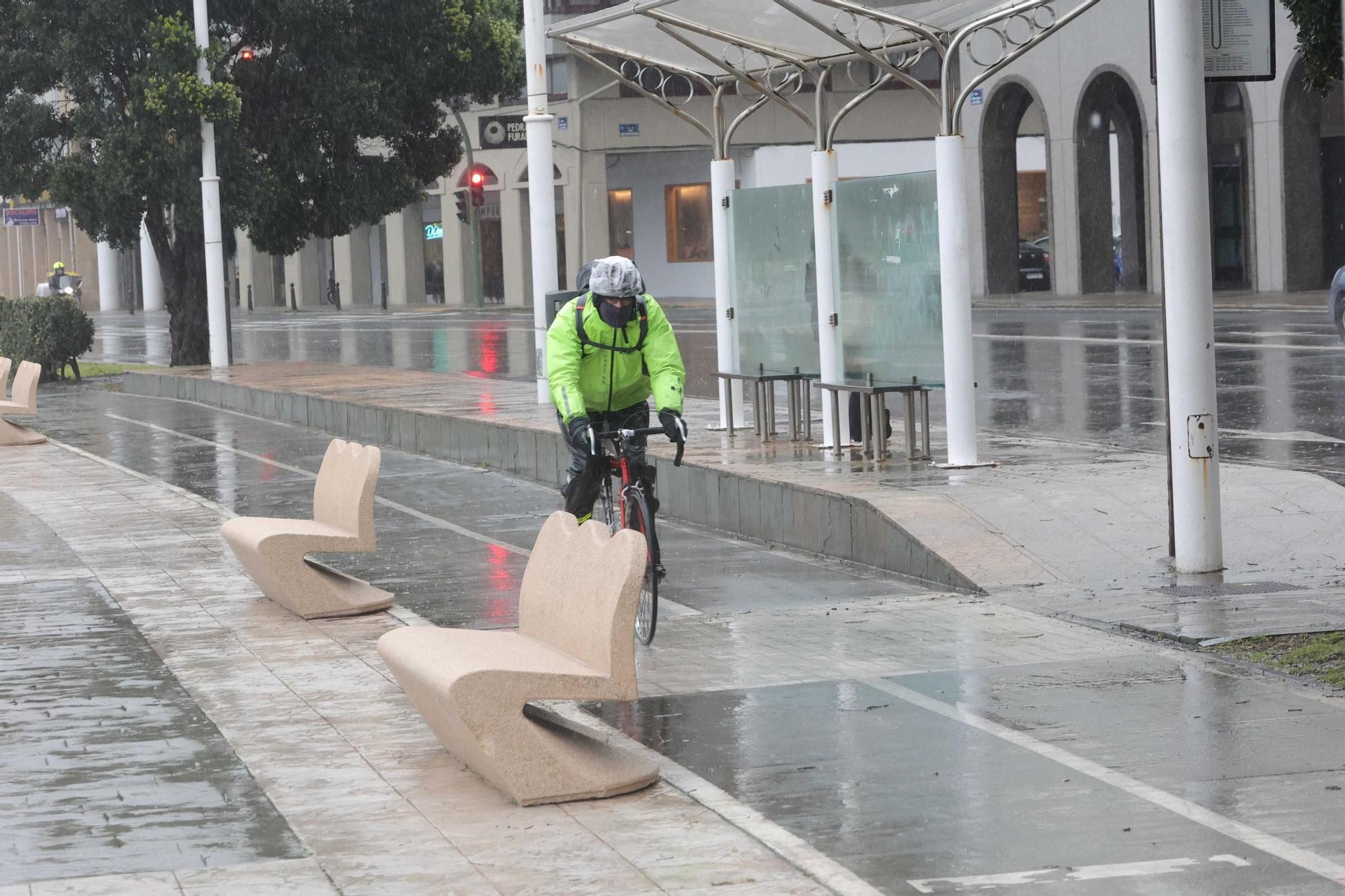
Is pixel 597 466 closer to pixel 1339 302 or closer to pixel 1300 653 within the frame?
pixel 1300 653

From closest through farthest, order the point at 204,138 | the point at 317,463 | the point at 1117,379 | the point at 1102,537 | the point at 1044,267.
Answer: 1. the point at 1102,537
2. the point at 317,463
3. the point at 1117,379
4. the point at 204,138
5. the point at 1044,267

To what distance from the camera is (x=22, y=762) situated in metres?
6.79

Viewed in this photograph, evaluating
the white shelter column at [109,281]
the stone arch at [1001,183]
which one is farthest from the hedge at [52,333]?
the white shelter column at [109,281]

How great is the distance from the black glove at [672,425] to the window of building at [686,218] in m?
52.0

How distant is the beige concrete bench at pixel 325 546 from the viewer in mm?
9906

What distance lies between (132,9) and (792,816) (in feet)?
86.7

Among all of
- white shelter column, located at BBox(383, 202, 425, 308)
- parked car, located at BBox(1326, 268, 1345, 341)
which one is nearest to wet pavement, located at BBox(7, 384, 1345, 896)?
parked car, located at BBox(1326, 268, 1345, 341)

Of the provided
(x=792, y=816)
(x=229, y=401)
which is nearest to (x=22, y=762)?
(x=792, y=816)

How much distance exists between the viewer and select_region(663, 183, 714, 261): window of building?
6125 centimetres

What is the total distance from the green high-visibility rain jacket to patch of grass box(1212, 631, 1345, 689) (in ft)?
8.94

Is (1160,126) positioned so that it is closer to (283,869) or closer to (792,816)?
(792,816)

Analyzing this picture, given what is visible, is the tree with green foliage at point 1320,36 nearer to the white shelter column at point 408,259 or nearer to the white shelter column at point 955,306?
the white shelter column at point 955,306

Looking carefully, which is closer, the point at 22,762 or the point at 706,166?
the point at 22,762

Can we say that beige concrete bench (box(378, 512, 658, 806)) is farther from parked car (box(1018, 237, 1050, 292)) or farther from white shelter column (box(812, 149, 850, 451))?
parked car (box(1018, 237, 1050, 292))
